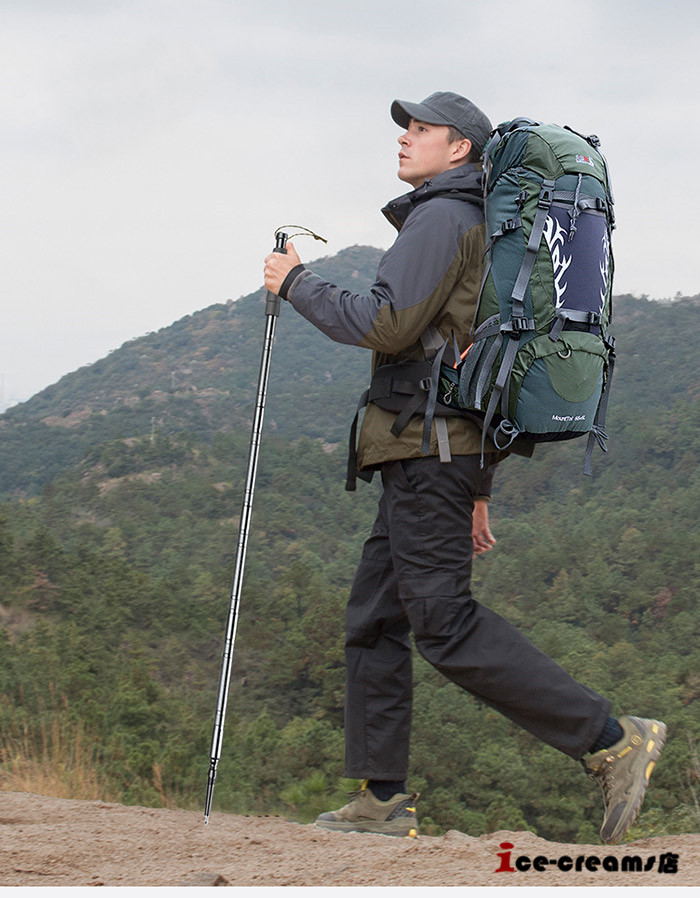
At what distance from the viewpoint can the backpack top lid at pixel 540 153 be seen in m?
2.49

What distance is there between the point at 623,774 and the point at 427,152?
5.40 ft

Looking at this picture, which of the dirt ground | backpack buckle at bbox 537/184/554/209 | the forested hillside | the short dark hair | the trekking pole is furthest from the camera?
the forested hillside

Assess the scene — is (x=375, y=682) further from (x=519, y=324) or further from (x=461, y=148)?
(x=461, y=148)

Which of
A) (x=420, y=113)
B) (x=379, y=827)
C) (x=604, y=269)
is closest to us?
(x=604, y=269)

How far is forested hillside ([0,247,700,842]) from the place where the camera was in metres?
10.2

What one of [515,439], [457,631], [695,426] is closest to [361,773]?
[457,631]

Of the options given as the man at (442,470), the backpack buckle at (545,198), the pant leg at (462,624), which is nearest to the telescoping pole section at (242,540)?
the man at (442,470)

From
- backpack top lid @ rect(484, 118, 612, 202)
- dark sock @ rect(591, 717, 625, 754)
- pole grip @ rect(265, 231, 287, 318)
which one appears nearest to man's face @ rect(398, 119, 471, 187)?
backpack top lid @ rect(484, 118, 612, 202)

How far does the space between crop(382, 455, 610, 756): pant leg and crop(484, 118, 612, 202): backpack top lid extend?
718 millimetres

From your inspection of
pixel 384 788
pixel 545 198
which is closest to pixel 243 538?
pixel 384 788

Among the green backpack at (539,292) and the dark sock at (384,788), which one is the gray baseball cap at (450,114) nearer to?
the green backpack at (539,292)

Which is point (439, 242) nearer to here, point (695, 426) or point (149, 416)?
point (695, 426)

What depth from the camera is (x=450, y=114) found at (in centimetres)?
274

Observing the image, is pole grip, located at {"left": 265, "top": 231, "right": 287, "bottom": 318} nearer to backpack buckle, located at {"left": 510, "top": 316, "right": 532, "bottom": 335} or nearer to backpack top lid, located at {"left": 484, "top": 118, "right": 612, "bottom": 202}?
backpack top lid, located at {"left": 484, "top": 118, "right": 612, "bottom": 202}
